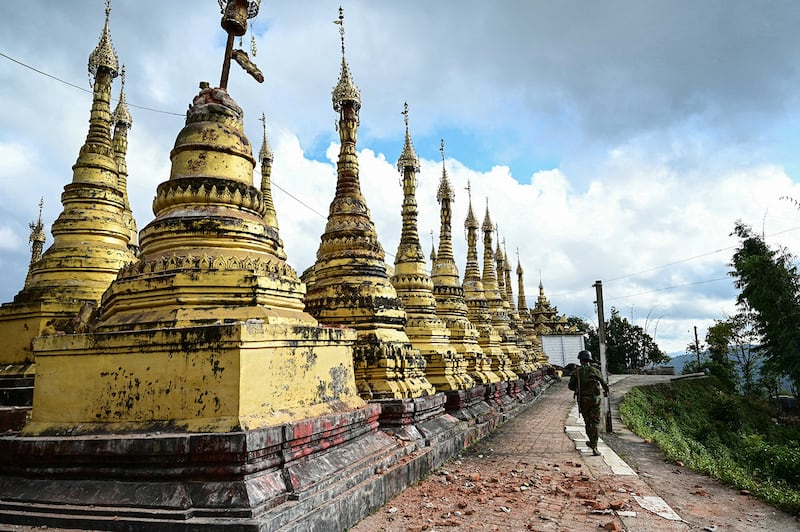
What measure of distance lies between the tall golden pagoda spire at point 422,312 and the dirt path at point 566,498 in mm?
2069

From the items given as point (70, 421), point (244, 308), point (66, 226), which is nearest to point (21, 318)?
point (66, 226)

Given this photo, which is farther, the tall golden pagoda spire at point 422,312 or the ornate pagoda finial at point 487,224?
the ornate pagoda finial at point 487,224

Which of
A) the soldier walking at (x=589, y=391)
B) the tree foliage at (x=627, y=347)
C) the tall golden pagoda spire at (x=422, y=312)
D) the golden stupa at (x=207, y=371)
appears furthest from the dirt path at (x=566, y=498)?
the tree foliage at (x=627, y=347)

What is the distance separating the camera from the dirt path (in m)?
5.65

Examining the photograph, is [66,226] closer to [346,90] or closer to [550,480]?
[346,90]

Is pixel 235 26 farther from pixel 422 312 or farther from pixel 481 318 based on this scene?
pixel 481 318

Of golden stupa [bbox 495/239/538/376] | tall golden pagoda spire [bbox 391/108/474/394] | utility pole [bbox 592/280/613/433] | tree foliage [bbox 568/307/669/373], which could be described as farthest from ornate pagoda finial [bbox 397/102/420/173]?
tree foliage [bbox 568/307/669/373]

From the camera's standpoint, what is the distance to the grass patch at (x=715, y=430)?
12.2 metres

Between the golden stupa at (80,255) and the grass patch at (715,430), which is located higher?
the golden stupa at (80,255)

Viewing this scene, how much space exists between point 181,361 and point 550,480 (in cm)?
523

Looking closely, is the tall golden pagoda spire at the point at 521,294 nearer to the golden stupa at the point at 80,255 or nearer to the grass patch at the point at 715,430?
the grass patch at the point at 715,430

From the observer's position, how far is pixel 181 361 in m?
4.94

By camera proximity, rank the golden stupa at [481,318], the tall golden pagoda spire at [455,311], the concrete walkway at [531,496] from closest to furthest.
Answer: the concrete walkway at [531,496] → the tall golden pagoda spire at [455,311] → the golden stupa at [481,318]

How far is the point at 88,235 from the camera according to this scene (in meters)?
9.38
